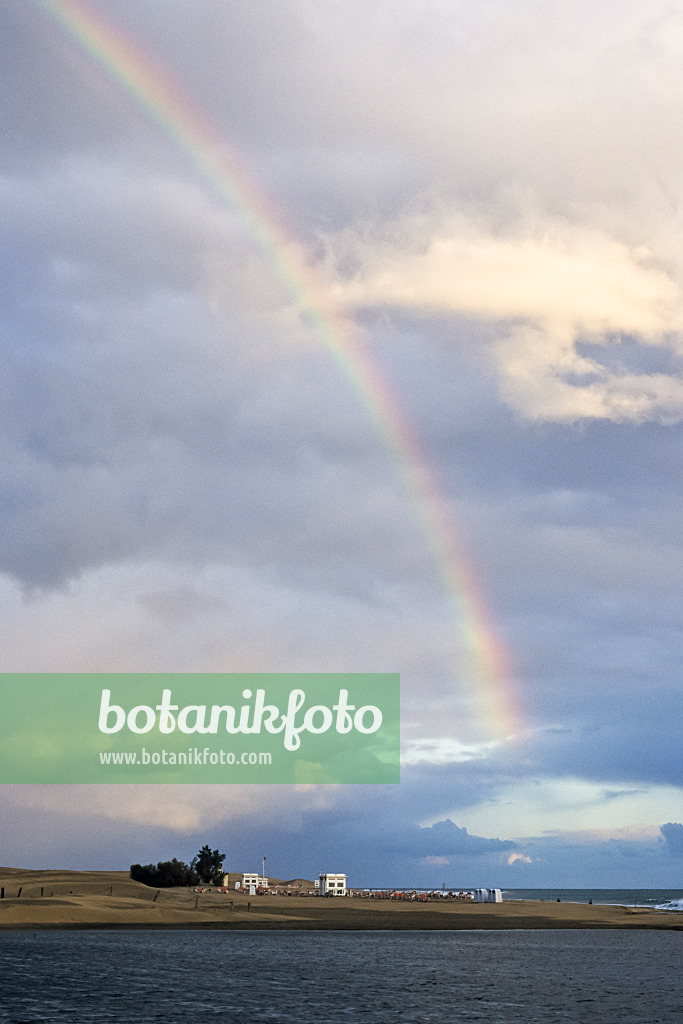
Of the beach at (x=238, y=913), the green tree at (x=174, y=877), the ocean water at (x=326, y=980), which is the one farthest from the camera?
the green tree at (x=174, y=877)

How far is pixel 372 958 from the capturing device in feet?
332

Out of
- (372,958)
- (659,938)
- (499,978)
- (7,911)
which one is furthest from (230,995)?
(659,938)

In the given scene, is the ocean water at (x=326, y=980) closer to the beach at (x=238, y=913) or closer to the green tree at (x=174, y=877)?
the beach at (x=238, y=913)

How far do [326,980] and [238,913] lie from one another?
8632cm

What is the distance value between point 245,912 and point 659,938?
192ft

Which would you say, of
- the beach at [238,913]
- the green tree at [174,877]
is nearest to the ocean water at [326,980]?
the beach at [238,913]

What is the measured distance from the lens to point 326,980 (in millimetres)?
80062

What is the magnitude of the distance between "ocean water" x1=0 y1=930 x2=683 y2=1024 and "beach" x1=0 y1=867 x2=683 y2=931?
53.3 ft

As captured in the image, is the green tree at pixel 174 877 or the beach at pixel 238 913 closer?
the beach at pixel 238 913

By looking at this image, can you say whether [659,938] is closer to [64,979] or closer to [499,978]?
[499,978]

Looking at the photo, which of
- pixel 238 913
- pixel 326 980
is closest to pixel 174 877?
pixel 238 913

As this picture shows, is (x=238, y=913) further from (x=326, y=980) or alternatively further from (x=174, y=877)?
(x=326, y=980)

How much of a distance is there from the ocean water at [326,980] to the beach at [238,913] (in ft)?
53.3

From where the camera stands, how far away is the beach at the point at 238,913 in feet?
476
